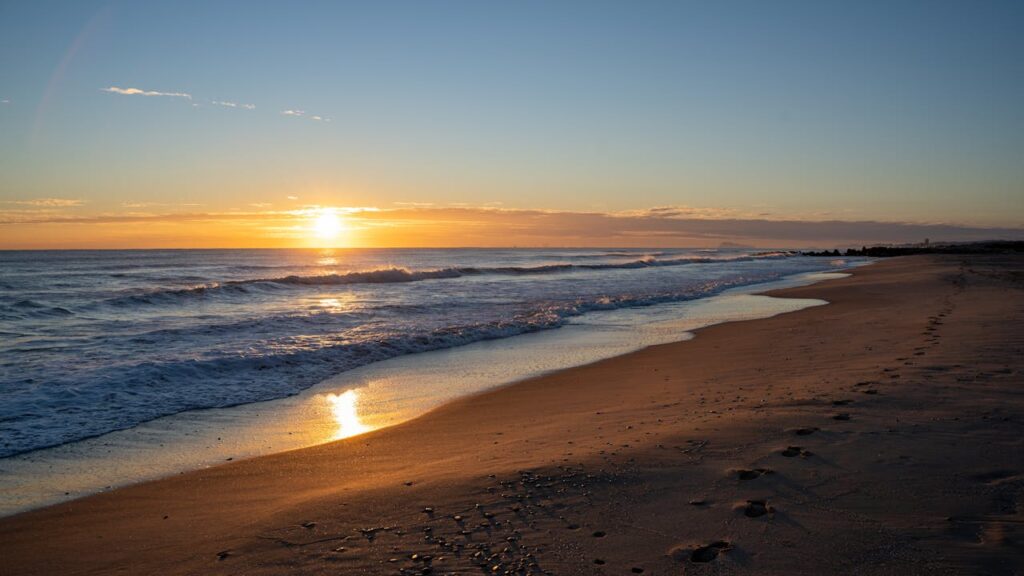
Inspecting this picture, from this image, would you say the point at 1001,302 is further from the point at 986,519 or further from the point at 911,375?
the point at 986,519

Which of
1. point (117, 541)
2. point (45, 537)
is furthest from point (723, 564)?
point (45, 537)

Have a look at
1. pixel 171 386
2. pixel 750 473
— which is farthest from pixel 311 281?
pixel 750 473

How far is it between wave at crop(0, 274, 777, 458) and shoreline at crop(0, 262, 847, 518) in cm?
36

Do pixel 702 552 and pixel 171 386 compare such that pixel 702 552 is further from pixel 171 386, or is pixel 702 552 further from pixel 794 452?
pixel 171 386

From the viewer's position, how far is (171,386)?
1054cm

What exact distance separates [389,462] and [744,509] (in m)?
3.46

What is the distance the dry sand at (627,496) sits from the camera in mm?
3742

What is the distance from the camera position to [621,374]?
11.0 metres

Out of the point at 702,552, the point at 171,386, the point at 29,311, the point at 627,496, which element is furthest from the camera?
the point at 29,311

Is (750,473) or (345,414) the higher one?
(750,473)

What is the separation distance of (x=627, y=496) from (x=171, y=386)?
A: 8.92 m

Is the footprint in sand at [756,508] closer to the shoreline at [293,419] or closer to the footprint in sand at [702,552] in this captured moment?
the footprint in sand at [702,552]

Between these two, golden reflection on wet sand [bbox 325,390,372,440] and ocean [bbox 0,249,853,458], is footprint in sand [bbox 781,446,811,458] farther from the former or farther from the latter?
ocean [bbox 0,249,853,458]

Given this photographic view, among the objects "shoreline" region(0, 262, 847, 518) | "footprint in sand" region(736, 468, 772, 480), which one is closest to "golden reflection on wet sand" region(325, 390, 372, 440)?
"shoreline" region(0, 262, 847, 518)
